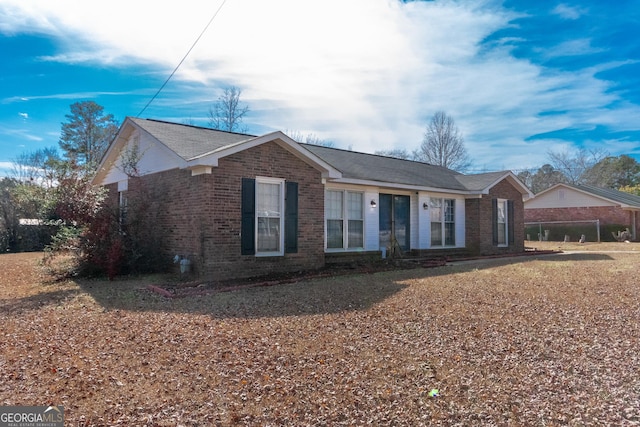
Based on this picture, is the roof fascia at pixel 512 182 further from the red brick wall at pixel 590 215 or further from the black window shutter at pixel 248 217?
the red brick wall at pixel 590 215

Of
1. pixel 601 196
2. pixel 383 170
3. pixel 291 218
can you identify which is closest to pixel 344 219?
pixel 291 218

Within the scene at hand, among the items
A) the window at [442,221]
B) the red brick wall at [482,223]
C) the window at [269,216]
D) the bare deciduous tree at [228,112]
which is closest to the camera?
the window at [269,216]

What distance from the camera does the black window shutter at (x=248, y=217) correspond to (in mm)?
9758

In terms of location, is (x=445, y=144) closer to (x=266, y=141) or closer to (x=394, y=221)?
(x=394, y=221)

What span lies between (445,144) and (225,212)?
1310 inches

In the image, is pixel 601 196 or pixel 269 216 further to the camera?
pixel 601 196

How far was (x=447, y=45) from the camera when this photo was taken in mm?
11852

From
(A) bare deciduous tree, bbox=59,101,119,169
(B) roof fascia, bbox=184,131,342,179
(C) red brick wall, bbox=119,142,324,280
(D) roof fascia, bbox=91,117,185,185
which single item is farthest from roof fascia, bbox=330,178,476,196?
(A) bare deciduous tree, bbox=59,101,119,169

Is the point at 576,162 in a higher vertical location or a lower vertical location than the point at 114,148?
higher

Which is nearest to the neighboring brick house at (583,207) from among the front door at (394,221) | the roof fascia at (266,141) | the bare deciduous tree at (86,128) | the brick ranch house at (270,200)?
the brick ranch house at (270,200)

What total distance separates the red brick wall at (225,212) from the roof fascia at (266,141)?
132 mm

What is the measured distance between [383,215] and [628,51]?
10.1 meters

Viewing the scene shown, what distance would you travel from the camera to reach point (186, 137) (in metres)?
11.5

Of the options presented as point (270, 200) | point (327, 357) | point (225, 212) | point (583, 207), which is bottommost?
point (327, 357)
